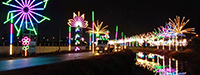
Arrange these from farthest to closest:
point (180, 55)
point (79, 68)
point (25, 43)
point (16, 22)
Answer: point (180, 55), point (16, 22), point (25, 43), point (79, 68)

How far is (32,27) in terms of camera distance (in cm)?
3806

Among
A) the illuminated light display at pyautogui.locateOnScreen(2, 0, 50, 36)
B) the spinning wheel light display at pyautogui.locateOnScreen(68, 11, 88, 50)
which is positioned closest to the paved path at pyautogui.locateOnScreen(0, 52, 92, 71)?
the illuminated light display at pyautogui.locateOnScreen(2, 0, 50, 36)

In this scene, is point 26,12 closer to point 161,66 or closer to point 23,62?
point 23,62

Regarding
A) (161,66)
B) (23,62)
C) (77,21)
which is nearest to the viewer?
(23,62)

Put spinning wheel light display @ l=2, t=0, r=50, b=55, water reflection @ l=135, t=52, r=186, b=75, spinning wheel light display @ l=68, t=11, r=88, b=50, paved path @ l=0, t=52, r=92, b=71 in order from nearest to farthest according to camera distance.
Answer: paved path @ l=0, t=52, r=92, b=71 < water reflection @ l=135, t=52, r=186, b=75 < spinning wheel light display @ l=2, t=0, r=50, b=55 < spinning wheel light display @ l=68, t=11, r=88, b=50

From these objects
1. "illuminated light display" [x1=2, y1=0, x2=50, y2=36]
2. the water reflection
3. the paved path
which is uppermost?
"illuminated light display" [x1=2, y1=0, x2=50, y2=36]

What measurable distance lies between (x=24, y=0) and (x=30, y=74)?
29.2 meters

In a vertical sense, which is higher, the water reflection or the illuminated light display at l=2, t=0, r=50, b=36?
the illuminated light display at l=2, t=0, r=50, b=36

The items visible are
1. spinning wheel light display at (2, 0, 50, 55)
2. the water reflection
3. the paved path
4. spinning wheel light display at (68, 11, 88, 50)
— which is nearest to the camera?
the paved path

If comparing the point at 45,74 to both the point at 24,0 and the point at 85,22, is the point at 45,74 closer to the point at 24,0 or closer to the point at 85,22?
the point at 24,0

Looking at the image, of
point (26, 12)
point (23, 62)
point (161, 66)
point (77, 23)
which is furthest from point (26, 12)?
point (77, 23)

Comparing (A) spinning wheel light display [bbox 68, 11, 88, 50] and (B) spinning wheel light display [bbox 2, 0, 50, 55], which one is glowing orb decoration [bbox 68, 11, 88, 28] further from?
(B) spinning wheel light display [bbox 2, 0, 50, 55]

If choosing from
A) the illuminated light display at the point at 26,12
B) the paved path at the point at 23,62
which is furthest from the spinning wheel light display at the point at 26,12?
the paved path at the point at 23,62

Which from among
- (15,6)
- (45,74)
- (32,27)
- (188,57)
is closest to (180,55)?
(188,57)
